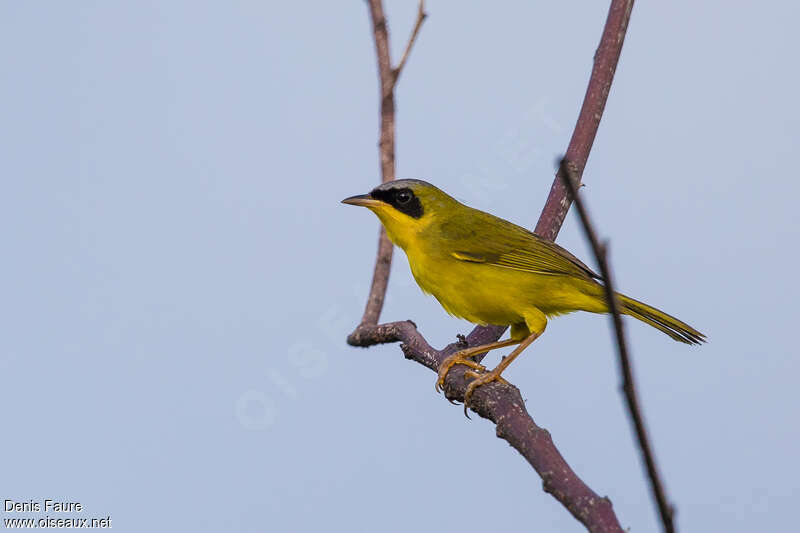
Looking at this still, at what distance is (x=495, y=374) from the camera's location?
147 inches

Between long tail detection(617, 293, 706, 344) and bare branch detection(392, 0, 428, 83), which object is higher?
bare branch detection(392, 0, 428, 83)

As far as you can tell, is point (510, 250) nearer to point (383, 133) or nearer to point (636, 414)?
point (383, 133)

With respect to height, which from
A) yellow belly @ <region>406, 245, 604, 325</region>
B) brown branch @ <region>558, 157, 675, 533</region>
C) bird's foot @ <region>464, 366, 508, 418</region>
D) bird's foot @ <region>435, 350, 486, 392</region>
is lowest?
brown branch @ <region>558, 157, 675, 533</region>

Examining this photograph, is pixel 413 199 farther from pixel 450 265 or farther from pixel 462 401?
pixel 462 401

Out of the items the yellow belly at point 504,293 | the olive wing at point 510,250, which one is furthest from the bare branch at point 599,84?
the yellow belly at point 504,293

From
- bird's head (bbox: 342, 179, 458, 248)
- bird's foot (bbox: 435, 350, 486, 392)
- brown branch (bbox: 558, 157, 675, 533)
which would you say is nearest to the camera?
brown branch (bbox: 558, 157, 675, 533)

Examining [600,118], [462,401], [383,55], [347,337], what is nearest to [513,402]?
[462,401]

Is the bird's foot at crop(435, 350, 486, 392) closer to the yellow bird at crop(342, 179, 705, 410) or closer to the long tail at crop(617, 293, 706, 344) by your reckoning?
the yellow bird at crop(342, 179, 705, 410)

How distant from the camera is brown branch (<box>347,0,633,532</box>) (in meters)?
3.21

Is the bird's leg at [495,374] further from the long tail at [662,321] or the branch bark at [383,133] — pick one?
the branch bark at [383,133]

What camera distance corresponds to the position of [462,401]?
388cm

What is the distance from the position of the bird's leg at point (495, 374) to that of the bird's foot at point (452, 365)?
0.09 meters

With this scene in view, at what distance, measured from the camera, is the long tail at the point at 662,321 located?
3798 mm

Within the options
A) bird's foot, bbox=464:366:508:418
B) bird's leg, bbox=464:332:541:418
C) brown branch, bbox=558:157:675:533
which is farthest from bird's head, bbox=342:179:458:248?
brown branch, bbox=558:157:675:533
